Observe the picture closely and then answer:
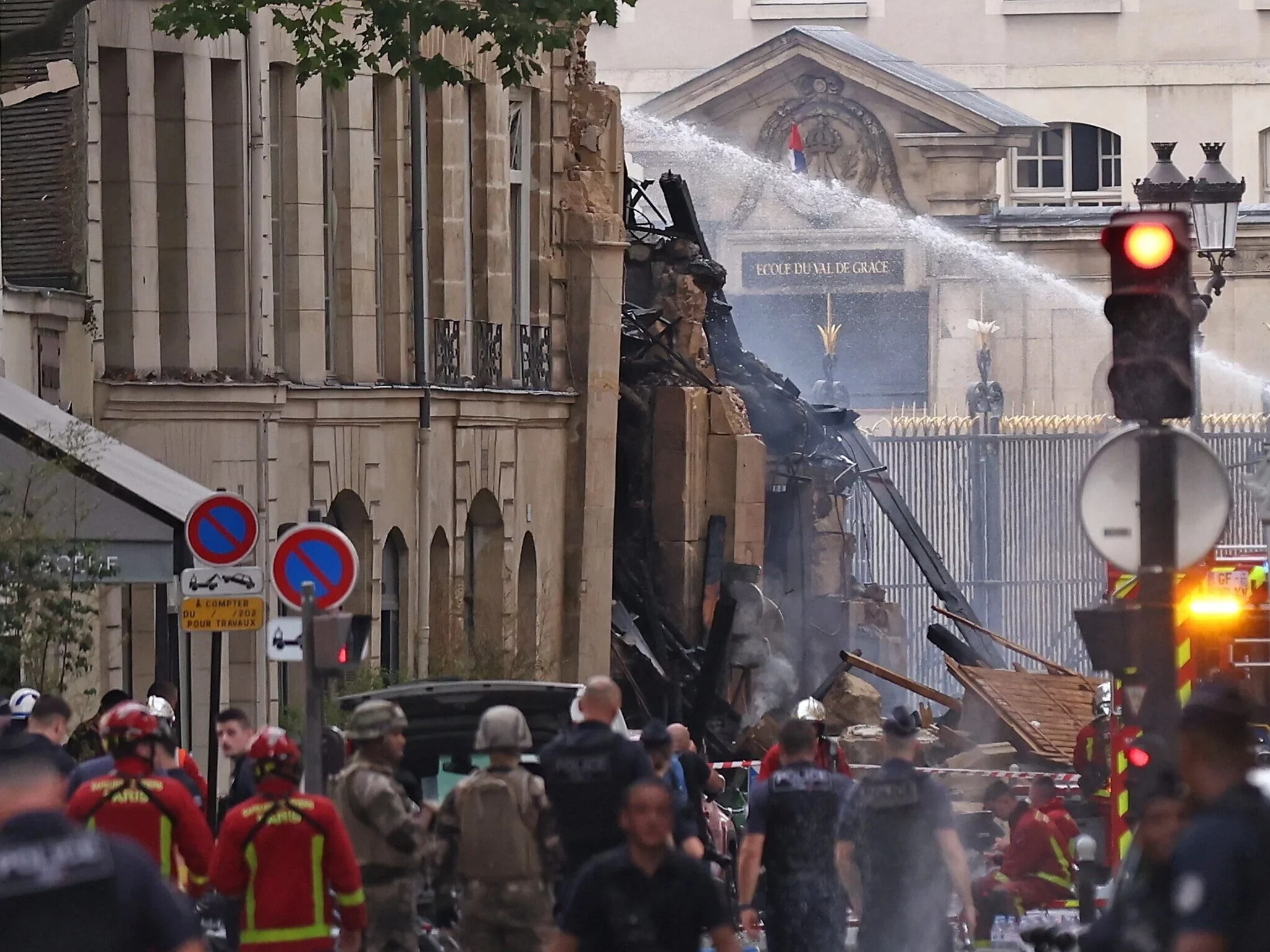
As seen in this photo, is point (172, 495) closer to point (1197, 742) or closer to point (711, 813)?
point (711, 813)

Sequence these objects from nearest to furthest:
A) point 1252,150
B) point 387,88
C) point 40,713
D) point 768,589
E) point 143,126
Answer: point 40,713, point 143,126, point 387,88, point 768,589, point 1252,150

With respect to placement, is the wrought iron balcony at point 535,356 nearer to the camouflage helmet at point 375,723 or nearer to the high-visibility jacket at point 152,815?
the camouflage helmet at point 375,723

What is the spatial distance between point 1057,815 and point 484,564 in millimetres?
14108

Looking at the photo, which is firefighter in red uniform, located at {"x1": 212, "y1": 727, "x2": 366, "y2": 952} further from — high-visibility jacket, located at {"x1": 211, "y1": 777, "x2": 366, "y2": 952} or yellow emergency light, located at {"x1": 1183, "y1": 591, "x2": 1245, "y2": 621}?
yellow emergency light, located at {"x1": 1183, "y1": 591, "x2": 1245, "y2": 621}

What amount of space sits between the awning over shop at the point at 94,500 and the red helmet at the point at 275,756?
774 cm

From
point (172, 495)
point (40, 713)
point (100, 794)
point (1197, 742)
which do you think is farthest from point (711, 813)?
point (1197, 742)

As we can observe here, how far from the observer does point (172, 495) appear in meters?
21.1

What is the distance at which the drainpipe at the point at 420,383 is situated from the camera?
1183 inches

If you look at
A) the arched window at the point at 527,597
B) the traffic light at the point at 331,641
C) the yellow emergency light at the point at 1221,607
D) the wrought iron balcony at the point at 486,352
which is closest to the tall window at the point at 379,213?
the wrought iron balcony at the point at 486,352

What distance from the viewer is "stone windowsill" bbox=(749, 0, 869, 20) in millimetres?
74812

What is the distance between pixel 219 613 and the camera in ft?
57.8

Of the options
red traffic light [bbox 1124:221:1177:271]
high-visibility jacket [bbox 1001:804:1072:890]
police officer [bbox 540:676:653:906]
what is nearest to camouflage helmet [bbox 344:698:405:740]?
police officer [bbox 540:676:653:906]

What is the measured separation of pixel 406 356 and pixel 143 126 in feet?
14.4

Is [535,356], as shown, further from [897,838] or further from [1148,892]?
[1148,892]
